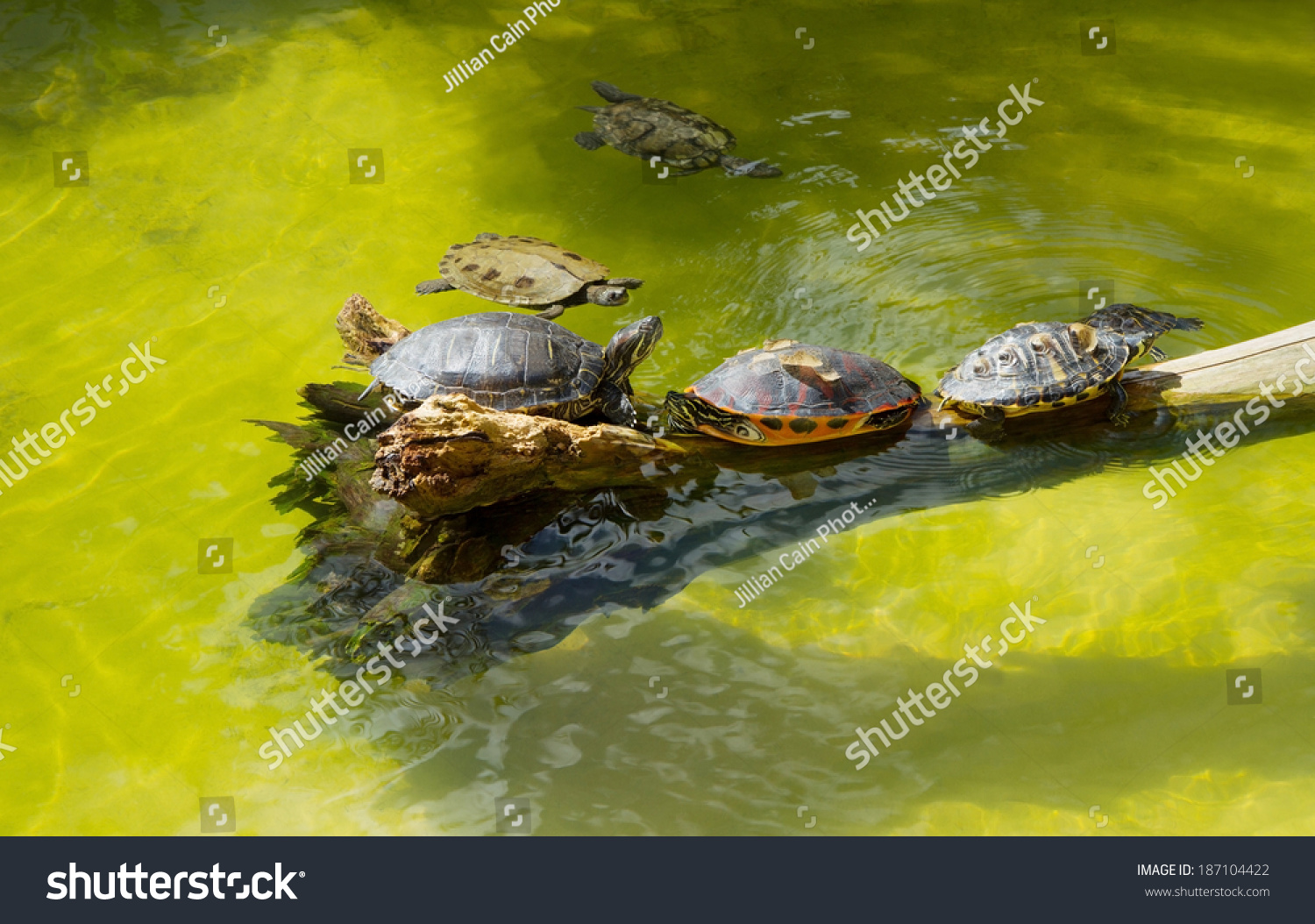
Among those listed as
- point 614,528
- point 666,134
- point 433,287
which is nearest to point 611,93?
point 666,134

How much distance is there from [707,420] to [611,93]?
383 centimetres

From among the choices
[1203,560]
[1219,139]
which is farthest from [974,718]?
[1219,139]

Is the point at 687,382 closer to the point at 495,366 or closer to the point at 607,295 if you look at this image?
the point at 607,295

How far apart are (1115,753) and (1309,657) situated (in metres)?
0.92

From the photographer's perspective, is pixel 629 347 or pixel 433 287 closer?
pixel 629 347

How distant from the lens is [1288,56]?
7027 mm

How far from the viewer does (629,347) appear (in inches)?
163

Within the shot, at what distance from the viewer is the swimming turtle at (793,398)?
3.78m

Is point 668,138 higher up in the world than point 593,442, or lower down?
higher up
